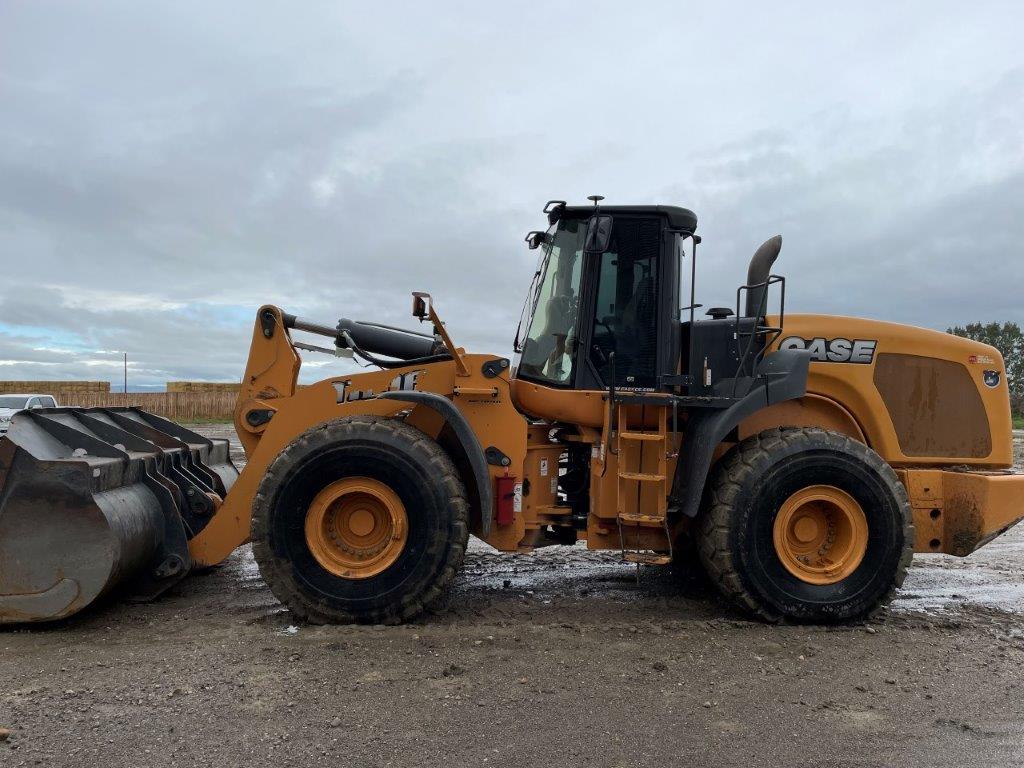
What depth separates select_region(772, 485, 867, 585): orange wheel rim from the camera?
15.3ft

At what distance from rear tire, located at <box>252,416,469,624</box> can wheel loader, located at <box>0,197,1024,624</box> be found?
0.04 ft

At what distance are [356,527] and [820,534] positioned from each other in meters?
3.01

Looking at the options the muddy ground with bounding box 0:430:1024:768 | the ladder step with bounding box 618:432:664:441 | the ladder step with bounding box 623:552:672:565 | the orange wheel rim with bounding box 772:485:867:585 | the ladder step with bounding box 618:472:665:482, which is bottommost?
the muddy ground with bounding box 0:430:1024:768

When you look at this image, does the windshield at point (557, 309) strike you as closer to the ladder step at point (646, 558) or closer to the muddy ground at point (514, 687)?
the ladder step at point (646, 558)

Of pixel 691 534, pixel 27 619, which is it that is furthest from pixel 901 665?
pixel 27 619

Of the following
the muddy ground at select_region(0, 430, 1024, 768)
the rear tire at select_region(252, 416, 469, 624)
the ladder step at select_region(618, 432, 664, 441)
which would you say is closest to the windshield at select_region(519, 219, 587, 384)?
the ladder step at select_region(618, 432, 664, 441)

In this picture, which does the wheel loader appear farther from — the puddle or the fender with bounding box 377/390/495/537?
the puddle

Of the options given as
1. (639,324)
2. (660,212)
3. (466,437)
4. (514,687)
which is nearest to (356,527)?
(466,437)

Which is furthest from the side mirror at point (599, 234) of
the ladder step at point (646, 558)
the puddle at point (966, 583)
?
the puddle at point (966, 583)

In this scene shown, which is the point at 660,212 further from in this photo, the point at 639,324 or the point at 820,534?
the point at 820,534

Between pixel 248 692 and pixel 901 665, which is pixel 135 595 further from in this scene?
pixel 901 665

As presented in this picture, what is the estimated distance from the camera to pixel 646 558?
15.6ft

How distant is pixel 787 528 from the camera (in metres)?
4.75

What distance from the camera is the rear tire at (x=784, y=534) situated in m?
4.59
